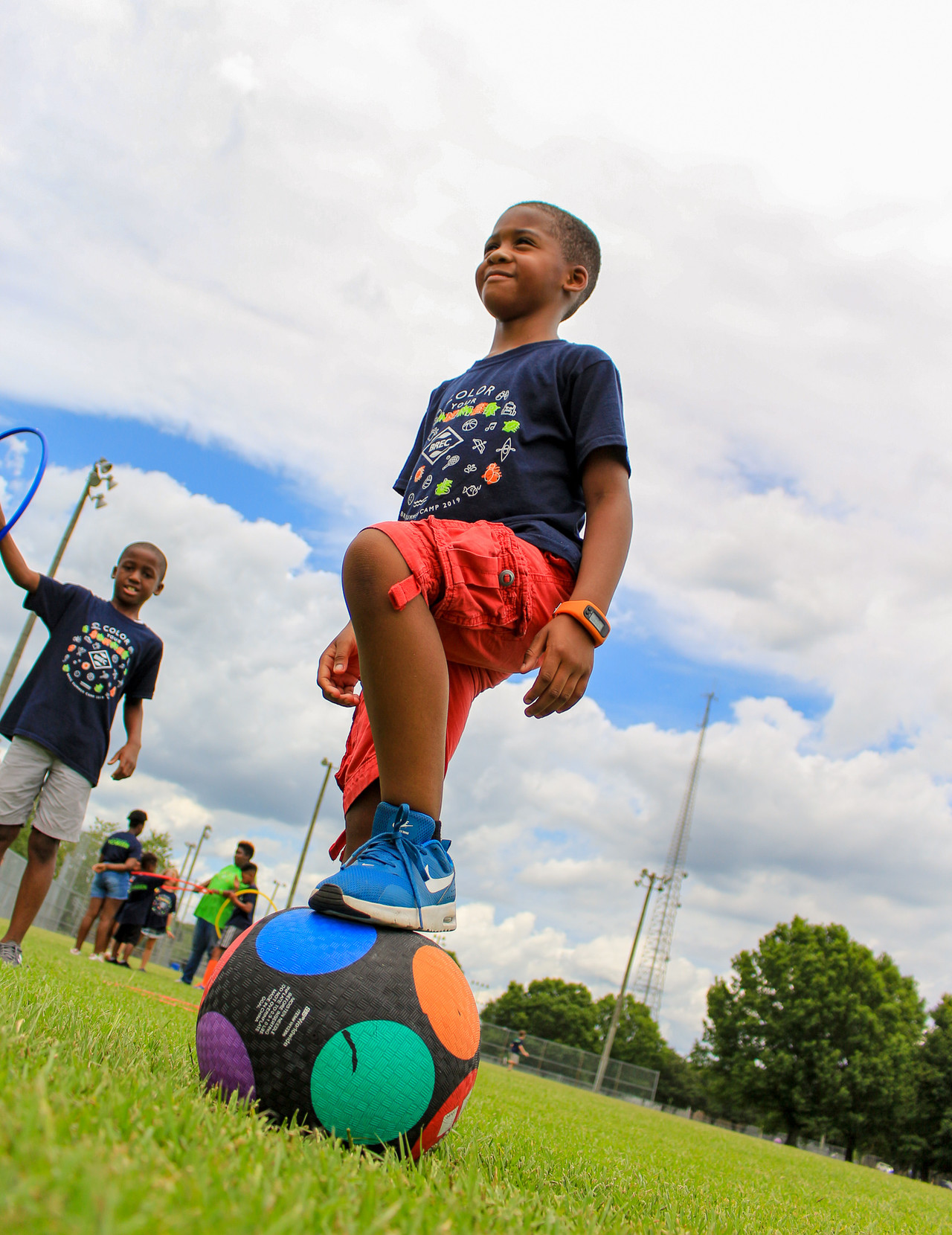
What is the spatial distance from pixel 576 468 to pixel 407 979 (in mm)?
1710

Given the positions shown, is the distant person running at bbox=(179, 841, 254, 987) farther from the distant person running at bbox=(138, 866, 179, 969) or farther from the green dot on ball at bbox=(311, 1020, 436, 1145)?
the green dot on ball at bbox=(311, 1020, 436, 1145)

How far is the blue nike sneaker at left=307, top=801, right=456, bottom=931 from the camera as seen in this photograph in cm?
204

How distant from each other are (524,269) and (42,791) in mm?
3974

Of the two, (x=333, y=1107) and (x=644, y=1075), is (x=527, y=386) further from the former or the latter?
(x=644, y=1075)

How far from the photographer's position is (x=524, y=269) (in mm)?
3412

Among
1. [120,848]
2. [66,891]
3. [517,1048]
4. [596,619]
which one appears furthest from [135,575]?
[517,1048]

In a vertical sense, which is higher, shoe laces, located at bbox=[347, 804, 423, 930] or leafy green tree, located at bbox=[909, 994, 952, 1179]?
shoe laces, located at bbox=[347, 804, 423, 930]

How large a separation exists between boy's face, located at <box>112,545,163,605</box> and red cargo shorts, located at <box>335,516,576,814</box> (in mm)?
3611

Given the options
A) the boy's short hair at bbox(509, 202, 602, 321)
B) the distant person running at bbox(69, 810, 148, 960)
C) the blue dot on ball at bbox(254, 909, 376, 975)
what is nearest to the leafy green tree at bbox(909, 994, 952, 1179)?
the distant person running at bbox(69, 810, 148, 960)

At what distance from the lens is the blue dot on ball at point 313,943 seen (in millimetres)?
1982

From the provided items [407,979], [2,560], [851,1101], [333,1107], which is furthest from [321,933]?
[851,1101]

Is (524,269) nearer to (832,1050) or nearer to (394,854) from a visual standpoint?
(394,854)

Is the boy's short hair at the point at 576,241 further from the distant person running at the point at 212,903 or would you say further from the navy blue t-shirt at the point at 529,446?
the distant person running at the point at 212,903

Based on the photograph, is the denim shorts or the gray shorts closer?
the gray shorts
